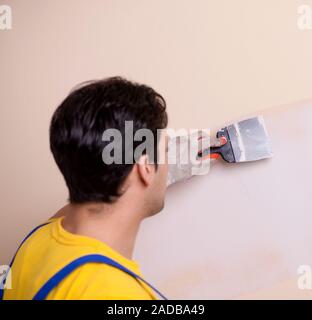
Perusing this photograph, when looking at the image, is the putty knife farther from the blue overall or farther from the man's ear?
the blue overall

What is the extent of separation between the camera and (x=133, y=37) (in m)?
1.29

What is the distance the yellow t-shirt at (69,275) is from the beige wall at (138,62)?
0.56 metres

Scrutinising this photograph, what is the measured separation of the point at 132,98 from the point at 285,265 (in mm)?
869

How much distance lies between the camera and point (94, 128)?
29.3 inches

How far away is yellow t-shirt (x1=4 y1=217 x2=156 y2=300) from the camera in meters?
0.65

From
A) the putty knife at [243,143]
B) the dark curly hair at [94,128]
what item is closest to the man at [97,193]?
the dark curly hair at [94,128]

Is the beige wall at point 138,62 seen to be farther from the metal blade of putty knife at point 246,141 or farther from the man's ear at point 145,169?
the man's ear at point 145,169

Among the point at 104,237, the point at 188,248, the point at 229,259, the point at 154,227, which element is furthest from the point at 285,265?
the point at 104,237

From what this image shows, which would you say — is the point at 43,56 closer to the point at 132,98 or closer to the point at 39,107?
the point at 39,107

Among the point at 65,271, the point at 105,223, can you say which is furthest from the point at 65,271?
the point at 105,223

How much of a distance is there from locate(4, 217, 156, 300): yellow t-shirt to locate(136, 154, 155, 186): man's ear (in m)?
0.17

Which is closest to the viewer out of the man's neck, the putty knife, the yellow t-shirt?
the yellow t-shirt

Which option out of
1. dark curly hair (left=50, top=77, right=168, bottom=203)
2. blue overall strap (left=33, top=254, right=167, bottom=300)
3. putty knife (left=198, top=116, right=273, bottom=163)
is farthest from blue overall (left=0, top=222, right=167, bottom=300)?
putty knife (left=198, top=116, right=273, bottom=163)
